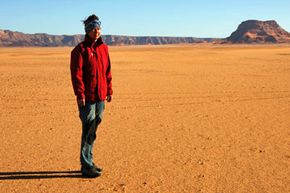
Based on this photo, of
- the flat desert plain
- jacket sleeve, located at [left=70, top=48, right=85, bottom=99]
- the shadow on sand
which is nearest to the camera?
jacket sleeve, located at [left=70, top=48, right=85, bottom=99]

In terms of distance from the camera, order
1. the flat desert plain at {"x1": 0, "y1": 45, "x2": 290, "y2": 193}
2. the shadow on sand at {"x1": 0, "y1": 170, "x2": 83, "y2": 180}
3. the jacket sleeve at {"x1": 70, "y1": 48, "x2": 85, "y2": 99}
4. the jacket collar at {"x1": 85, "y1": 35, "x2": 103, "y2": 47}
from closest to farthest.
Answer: the jacket sleeve at {"x1": 70, "y1": 48, "x2": 85, "y2": 99}
the jacket collar at {"x1": 85, "y1": 35, "x2": 103, "y2": 47}
the flat desert plain at {"x1": 0, "y1": 45, "x2": 290, "y2": 193}
the shadow on sand at {"x1": 0, "y1": 170, "x2": 83, "y2": 180}

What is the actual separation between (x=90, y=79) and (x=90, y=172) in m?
1.21

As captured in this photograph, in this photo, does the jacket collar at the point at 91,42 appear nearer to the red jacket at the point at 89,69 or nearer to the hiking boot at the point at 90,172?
the red jacket at the point at 89,69

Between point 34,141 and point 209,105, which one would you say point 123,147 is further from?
point 209,105

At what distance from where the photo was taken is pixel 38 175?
5.54 m

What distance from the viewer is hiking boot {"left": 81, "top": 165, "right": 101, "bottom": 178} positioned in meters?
5.33

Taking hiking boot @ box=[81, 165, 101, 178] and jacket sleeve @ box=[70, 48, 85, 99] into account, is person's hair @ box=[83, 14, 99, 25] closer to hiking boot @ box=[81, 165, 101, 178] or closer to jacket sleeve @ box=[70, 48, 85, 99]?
jacket sleeve @ box=[70, 48, 85, 99]

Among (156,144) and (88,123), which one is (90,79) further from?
(156,144)

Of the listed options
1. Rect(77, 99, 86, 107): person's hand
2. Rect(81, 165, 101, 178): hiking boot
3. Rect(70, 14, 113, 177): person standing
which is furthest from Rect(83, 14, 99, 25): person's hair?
Rect(81, 165, 101, 178): hiking boot

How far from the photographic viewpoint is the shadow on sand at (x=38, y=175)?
5449 millimetres

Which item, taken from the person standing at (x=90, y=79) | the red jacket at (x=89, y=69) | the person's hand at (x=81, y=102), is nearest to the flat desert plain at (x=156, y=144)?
the person standing at (x=90, y=79)

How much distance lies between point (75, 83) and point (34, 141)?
9.16 ft

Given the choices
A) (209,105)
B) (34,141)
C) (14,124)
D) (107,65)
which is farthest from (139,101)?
(107,65)

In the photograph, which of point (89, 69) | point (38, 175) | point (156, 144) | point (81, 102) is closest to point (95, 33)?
point (89, 69)
